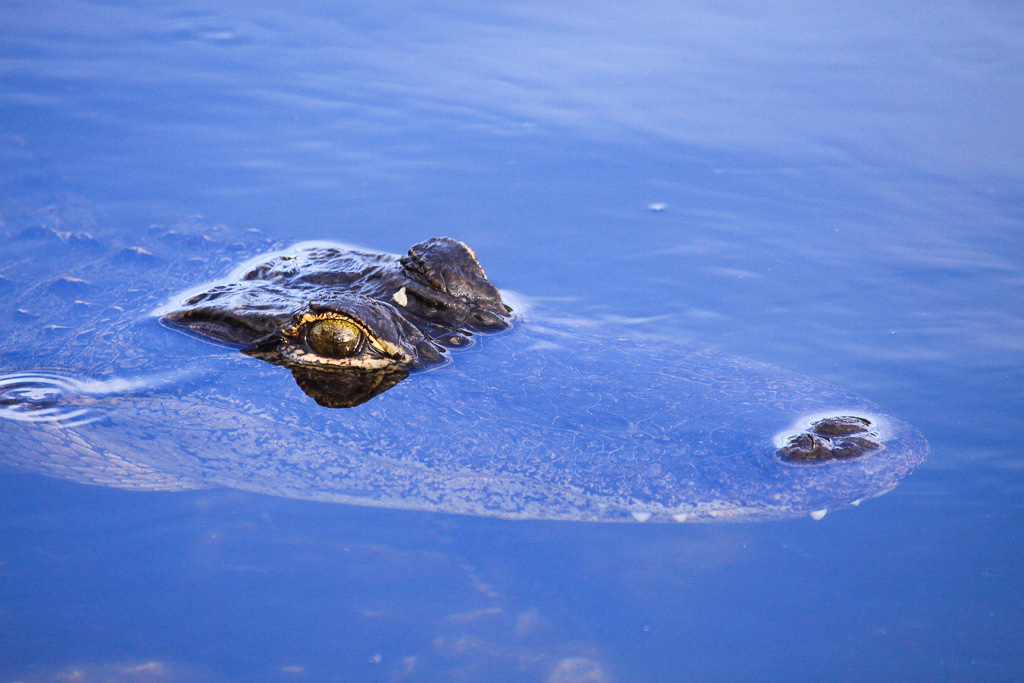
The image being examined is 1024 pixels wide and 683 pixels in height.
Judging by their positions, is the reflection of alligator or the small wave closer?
the reflection of alligator

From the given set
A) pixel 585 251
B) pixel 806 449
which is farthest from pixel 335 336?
pixel 585 251

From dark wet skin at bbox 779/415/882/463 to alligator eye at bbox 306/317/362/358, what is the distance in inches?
77.9

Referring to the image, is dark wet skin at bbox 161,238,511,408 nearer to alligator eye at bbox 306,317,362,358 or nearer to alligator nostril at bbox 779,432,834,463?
alligator eye at bbox 306,317,362,358

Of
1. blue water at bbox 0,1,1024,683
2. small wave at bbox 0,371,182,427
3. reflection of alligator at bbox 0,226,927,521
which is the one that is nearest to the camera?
blue water at bbox 0,1,1024,683

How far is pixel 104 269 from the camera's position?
5.33 m

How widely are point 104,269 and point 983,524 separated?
190 inches

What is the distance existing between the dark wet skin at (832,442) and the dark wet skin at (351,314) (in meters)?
1.68

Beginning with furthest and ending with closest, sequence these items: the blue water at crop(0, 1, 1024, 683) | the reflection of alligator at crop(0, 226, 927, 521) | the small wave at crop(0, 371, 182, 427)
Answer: the small wave at crop(0, 371, 182, 427), the reflection of alligator at crop(0, 226, 927, 521), the blue water at crop(0, 1, 1024, 683)

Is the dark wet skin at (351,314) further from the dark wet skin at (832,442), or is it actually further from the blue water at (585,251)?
the dark wet skin at (832,442)

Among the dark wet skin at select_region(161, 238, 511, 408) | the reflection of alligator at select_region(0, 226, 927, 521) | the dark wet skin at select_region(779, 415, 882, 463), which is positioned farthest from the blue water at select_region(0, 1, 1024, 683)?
the dark wet skin at select_region(161, 238, 511, 408)

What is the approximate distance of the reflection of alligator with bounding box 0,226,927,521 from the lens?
3.95m

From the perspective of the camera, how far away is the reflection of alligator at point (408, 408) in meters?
3.95

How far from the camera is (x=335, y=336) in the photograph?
13.9 feet

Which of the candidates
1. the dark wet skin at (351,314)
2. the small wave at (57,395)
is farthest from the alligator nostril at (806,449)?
the small wave at (57,395)
